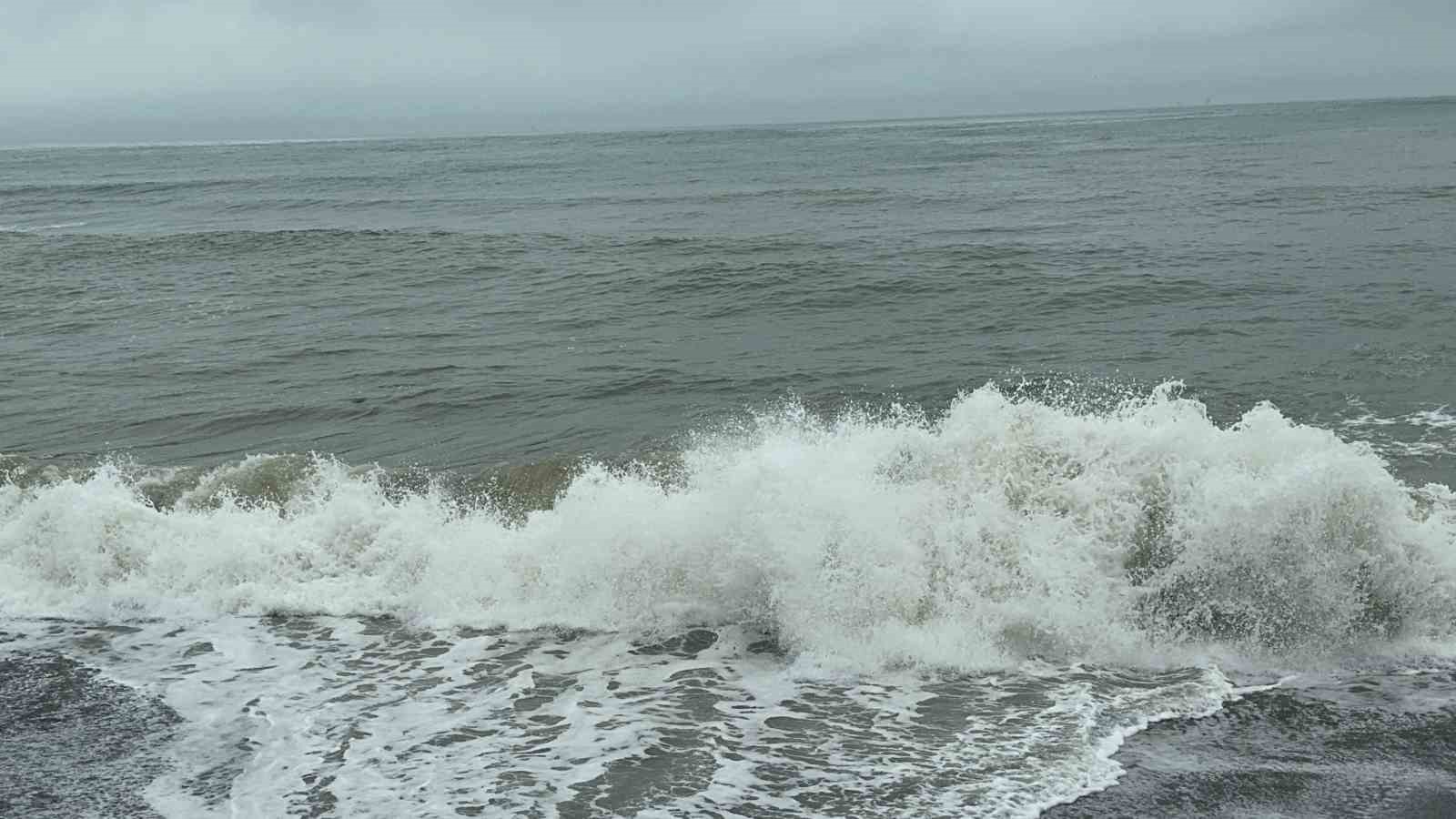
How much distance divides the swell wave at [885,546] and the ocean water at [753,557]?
0.09ft

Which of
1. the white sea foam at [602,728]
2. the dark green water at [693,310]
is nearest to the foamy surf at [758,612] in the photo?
the white sea foam at [602,728]

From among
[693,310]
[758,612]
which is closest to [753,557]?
[758,612]

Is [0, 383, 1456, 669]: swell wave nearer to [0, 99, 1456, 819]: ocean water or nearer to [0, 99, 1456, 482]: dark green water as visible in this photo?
[0, 99, 1456, 819]: ocean water

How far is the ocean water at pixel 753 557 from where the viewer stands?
5.48 metres

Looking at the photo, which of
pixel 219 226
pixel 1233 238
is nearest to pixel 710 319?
pixel 1233 238

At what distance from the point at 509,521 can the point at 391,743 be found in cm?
346

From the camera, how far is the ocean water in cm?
548

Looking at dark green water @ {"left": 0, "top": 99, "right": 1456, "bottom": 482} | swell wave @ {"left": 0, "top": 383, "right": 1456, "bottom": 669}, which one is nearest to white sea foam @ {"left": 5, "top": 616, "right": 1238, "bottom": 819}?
swell wave @ {"left": 0, "top": 383, "right": 1456, "bottom": 669}

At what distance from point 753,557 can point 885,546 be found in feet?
2.97

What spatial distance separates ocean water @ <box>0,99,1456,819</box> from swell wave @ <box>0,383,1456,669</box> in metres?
0.03

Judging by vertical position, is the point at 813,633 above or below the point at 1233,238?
below

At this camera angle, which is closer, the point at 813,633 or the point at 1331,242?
the point at 813,633

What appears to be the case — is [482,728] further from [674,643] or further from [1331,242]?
[1331,242]

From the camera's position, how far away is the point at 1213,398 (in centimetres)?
1167
